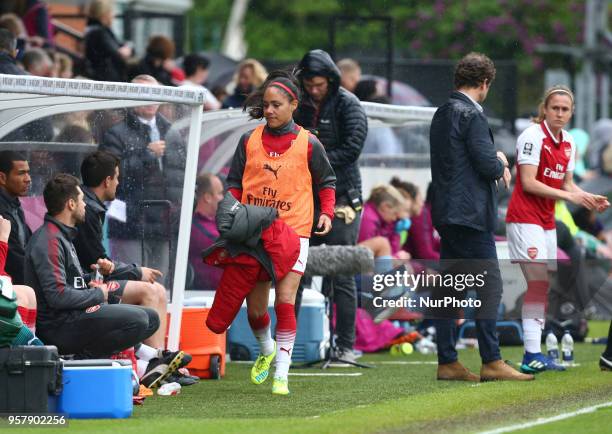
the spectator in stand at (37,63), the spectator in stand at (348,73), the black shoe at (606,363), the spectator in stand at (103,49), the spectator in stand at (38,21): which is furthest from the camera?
the spectator in stand at (38,21)

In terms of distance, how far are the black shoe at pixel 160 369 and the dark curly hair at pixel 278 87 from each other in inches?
66.2

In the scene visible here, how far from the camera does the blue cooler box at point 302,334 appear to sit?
1309 centimetres

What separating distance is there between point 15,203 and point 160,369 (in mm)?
1470

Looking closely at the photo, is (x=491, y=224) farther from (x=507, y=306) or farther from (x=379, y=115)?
(x=379, y=115)

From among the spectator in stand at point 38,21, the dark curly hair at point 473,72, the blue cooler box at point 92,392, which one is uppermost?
the spectator in stand at point 38,21

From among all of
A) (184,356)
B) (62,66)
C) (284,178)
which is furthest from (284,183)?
(62,66)

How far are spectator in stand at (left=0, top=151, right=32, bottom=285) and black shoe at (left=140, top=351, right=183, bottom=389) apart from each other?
1.02m

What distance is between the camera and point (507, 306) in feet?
40.9

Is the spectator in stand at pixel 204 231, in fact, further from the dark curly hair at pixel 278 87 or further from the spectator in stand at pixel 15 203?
A: the dark curly hair at pixel 278 87

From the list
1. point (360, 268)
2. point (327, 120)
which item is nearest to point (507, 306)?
point (360, 268)

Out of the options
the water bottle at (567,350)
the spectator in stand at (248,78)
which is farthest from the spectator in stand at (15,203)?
the spectator in stand at (248,78)

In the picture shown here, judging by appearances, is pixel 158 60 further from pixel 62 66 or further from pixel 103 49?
pixel 62 66

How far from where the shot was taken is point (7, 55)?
1338 centimetres

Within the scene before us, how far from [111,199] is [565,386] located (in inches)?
130
